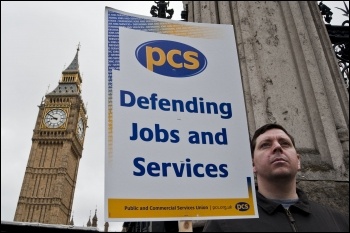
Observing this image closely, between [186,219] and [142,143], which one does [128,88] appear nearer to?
[142,143]

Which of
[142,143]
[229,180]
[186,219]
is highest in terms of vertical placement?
[142,143]

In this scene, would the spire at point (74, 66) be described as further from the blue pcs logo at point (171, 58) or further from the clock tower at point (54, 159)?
the blue pcs logo at point (171, 58)

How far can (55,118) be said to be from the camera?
55.1 m

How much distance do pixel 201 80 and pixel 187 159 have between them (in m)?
0.47

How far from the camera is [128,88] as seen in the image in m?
1.69

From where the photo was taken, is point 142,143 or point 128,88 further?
point 128,88

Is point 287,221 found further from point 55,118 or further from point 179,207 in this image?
point 55,118

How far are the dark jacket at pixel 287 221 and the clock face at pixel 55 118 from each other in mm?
55714

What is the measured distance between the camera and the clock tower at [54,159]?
4947 cm

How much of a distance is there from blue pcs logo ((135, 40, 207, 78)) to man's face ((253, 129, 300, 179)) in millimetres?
512

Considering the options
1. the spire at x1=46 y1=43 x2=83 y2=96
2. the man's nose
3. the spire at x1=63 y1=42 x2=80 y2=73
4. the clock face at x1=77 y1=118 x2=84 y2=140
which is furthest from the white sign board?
the spire at x1=63 y1=42 x2=80 y2=73

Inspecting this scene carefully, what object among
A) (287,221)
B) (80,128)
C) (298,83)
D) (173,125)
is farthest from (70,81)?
(287,221)

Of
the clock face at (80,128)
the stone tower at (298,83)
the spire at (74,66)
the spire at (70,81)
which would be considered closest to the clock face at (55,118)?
the clock face at (80,128)

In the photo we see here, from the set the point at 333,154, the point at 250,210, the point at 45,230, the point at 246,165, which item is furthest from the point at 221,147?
the point at 45,230
